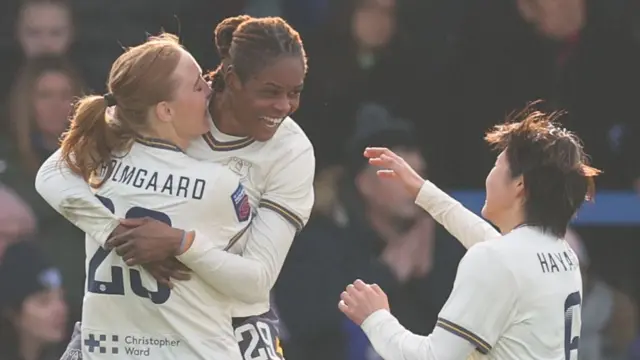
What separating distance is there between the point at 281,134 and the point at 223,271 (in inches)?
16.8

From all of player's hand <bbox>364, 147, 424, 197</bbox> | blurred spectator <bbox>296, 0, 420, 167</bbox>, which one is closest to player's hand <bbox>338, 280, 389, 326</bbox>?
player's hand <bbox>364, 147, 424, 197</bbox>

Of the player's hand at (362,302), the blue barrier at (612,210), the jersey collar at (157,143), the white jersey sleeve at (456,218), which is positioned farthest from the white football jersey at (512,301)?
the blue barrier at (612,210)

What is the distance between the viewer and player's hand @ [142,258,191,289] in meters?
3.19

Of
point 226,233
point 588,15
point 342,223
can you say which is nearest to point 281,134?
point 226,233

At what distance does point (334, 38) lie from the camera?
20.1ft

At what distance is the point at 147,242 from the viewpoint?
3.15 meters

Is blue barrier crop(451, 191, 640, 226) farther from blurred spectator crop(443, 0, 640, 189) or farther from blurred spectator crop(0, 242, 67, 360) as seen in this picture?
blurred spectator crop(0, 242, 67, 360)

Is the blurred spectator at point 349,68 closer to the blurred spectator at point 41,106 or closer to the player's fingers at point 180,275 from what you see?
the blurred spectator at point 41,106

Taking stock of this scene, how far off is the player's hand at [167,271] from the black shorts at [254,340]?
0.24 metres

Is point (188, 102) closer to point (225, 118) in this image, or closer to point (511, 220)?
point (225, 118)

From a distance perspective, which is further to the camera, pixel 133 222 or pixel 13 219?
pixel 13 219

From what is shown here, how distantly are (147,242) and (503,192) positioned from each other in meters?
0.85

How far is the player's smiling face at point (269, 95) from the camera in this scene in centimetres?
331

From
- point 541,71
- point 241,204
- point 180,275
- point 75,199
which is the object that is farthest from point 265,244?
point 541,71
